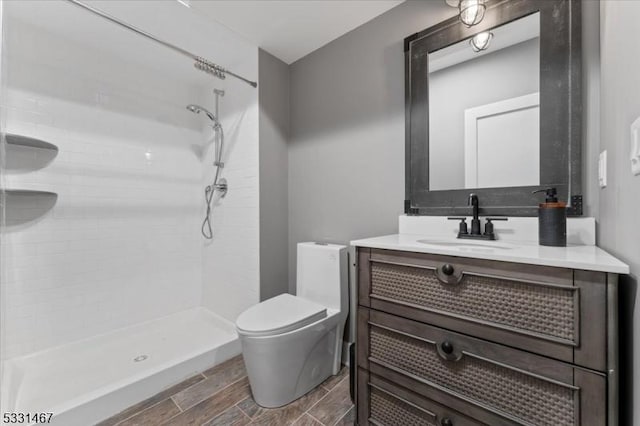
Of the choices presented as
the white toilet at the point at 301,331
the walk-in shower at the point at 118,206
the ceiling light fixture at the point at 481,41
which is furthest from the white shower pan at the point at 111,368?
the ceiling light fixture at the point at 481,41

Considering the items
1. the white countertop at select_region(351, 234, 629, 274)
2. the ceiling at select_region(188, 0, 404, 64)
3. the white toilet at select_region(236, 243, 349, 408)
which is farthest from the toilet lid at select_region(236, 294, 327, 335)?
the ceiling at select_region(188, 0, 404, 64)

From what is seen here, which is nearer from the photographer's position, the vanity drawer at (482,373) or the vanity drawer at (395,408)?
the vanity drawer at (482,373)

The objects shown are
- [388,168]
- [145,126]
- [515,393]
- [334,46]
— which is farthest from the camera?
[145,126]

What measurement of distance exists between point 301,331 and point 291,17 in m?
1.91

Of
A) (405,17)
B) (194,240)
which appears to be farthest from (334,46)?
(194,240)

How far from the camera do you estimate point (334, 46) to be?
6.30 ft

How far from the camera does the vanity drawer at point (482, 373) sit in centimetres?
71

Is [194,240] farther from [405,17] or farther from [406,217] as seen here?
[405,17]

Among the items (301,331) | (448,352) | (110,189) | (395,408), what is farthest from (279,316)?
(110,189)

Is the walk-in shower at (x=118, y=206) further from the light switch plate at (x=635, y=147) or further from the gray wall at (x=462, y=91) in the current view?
the light switch plate at (x=635, y=147)

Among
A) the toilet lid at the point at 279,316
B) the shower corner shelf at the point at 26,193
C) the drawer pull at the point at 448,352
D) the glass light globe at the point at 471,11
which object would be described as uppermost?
the glass light globe at the point at 471,11

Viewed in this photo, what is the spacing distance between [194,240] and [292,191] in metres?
1.16

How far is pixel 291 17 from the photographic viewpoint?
1.69 m

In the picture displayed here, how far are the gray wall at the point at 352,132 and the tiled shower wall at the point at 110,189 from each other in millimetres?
388
